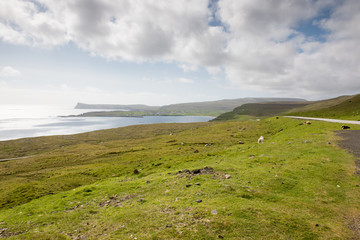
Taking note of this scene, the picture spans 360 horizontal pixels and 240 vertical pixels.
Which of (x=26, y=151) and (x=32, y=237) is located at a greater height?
(x=32, y=237)

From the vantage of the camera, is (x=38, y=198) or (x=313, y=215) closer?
(x=313, y=215)

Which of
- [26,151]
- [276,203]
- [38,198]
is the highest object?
[276,203]

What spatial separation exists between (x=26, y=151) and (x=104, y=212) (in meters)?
91.2

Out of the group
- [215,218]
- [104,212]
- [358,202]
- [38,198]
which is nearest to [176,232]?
[215,218]

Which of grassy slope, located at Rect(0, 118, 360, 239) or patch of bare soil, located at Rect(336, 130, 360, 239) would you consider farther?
patch of bare soil, located at Rect(336, 130, 360, 239)

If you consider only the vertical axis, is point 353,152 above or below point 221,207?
above

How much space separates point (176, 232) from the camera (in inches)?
356

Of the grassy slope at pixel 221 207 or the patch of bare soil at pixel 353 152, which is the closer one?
the grassy slope at pixel 221 207

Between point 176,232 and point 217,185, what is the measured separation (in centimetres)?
668

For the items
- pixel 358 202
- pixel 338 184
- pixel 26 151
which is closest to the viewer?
pixel 358 202

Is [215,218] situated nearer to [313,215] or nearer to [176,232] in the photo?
[176,232]

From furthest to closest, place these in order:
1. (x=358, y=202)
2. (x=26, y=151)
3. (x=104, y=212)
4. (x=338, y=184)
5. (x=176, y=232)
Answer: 1. (x=26, y=151)
2. (x=338, y=184)
3. (x=104, y=212)
4. (x=358, y=202)
5. (x=176, y=232)

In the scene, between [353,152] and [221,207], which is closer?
[221,207]

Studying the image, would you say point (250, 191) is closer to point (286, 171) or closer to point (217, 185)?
point (217, 185)
